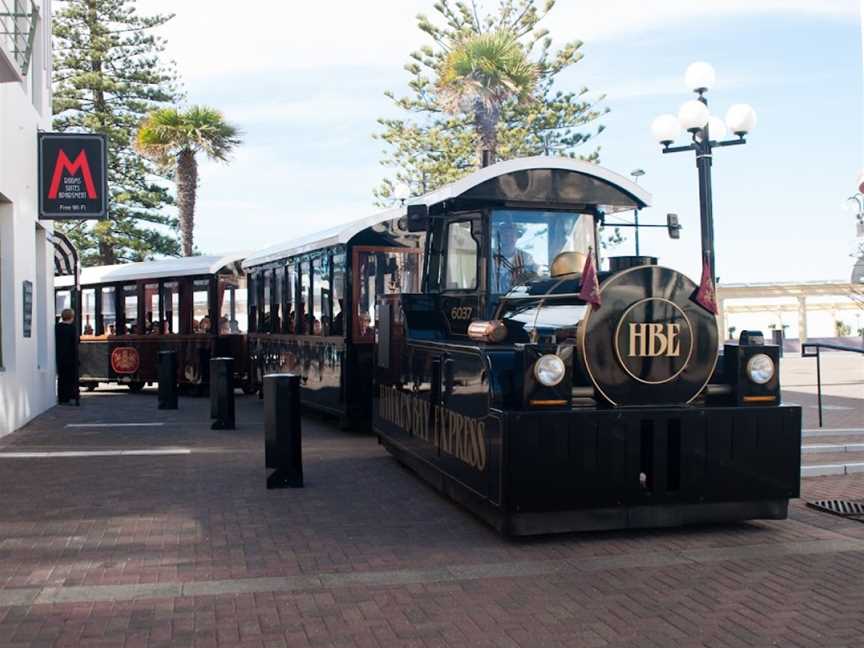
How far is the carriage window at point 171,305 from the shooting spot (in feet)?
67.5

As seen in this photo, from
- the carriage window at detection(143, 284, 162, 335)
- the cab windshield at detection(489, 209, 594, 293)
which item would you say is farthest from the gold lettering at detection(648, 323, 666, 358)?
the carriage window at detection(143, 284, 162, 335)

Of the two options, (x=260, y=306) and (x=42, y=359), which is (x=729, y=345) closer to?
(x=260, y=306)

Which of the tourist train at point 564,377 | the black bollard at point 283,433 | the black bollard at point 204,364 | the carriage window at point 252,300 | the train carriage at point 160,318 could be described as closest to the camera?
the tourist train at point 564,377

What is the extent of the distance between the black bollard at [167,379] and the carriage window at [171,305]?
142 inches

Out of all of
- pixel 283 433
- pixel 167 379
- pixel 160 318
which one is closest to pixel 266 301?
pixel 167 379

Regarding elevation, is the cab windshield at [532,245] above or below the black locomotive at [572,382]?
above

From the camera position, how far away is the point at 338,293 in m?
12.9

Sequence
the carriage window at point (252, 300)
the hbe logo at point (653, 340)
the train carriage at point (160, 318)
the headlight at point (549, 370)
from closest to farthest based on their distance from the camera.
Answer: the headlight at point (549, 370) < the hbe logo at point (653, 340) < the carriage window at point (252, 300) < the train carriage at point (160, 318)

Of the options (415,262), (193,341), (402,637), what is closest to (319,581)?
(402,637)

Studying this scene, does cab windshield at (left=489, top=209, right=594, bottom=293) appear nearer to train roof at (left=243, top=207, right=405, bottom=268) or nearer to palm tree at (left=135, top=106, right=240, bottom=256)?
train roof at (left=243, top=207, right=405, bottom=268)

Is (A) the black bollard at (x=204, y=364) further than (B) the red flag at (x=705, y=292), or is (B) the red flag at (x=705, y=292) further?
(A) the black bollard at (x=204, y=364)

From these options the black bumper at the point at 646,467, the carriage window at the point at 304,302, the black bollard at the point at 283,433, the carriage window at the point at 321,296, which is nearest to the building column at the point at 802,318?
the carriage window at the point at 304,302

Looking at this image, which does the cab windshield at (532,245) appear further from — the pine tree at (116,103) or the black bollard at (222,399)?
the pine tree at (116,103)

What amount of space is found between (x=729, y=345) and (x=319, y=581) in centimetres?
328
